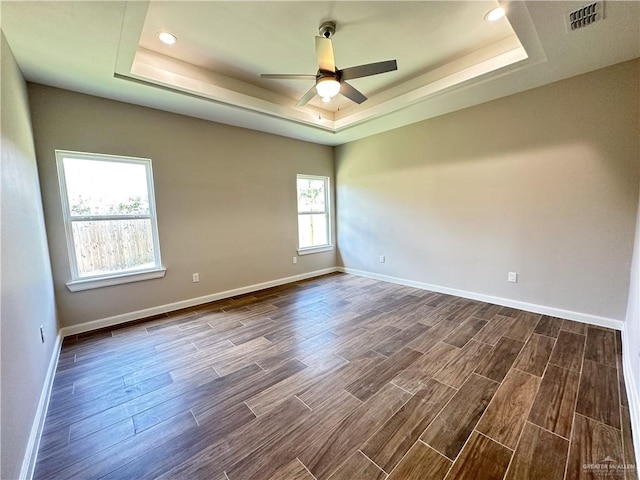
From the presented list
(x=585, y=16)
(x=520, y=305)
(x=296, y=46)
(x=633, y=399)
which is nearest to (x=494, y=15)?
(x=585, y=16)

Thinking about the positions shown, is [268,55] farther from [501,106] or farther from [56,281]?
[56,281]

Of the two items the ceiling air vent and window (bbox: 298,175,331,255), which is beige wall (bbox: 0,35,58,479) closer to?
window (bbox: 298,175,331,255)

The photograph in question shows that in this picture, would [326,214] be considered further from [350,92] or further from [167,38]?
[167,38]

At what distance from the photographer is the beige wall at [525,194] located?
2.63 metres

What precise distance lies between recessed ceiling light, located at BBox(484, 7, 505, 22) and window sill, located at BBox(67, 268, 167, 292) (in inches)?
171

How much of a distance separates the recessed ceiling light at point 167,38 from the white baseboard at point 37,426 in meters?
2.96

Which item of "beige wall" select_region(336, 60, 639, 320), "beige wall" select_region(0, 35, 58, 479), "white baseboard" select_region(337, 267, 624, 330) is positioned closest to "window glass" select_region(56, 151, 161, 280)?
"beige wall" select_region(0, 35, 58, 479)

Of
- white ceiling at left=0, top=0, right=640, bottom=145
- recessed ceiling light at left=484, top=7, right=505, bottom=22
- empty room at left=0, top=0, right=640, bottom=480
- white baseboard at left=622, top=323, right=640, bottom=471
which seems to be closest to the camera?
white baseboard at left=622, top=323, right=640, bottom=471

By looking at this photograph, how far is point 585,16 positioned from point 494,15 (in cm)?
62

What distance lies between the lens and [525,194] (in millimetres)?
3176

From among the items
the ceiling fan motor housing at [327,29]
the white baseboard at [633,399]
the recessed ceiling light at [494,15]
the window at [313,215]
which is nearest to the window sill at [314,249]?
the window at [313,215]

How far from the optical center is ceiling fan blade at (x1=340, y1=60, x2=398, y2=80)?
2.07 metres

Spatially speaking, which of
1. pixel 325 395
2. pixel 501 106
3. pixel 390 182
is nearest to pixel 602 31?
pixel 501 106

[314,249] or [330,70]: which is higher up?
[330,70]
